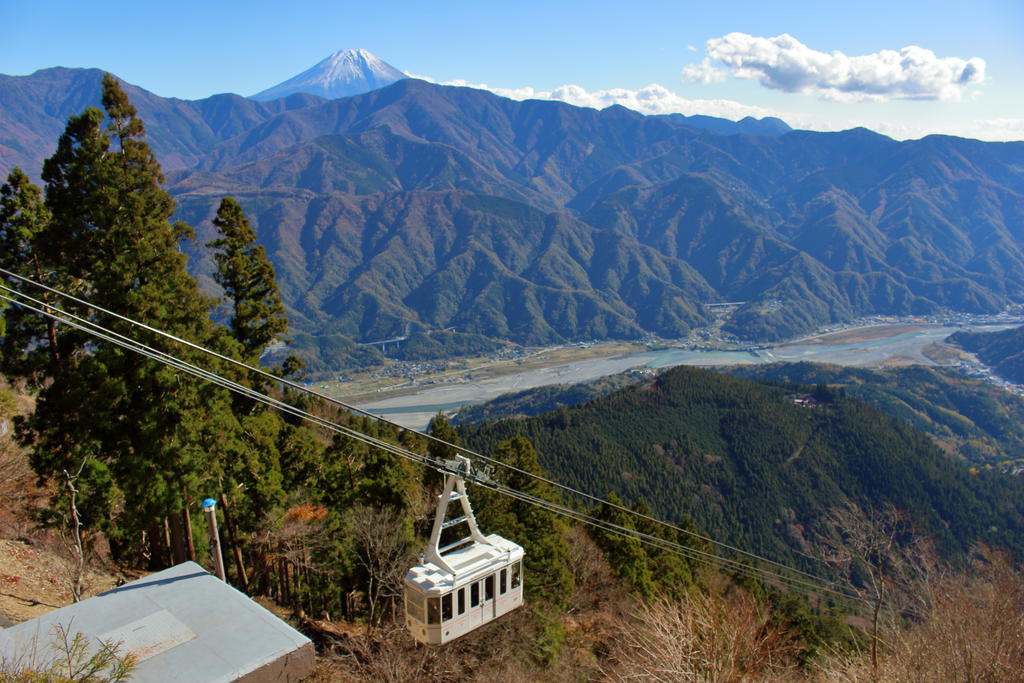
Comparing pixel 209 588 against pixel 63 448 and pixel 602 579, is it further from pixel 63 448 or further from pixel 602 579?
pixel 602 579

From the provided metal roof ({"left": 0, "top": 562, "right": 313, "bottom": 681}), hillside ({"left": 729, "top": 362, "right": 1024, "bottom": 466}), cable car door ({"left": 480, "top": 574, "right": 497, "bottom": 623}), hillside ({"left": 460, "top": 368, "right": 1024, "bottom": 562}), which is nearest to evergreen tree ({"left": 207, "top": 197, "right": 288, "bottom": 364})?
metal roof ({"left": 0, "top": 562, "right": 313, "bottom": 681})

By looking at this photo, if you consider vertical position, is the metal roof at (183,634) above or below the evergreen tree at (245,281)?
below

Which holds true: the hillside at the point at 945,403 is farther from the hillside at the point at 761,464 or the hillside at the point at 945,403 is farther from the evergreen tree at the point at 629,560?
the evergreen tree at the point at 629,560

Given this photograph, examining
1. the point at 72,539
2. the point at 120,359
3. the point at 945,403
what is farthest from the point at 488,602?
the point at 945,403

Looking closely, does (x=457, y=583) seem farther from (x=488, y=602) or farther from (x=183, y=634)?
(x=183, y=634)

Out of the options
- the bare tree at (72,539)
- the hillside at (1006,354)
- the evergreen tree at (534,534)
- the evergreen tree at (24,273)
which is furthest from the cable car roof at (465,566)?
the hillside at (1006,354)

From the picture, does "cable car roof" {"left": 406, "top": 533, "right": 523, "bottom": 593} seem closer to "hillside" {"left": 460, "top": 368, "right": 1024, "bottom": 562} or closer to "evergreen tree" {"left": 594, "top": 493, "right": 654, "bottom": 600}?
"evergreen tree" {"left": 594, "top": 493, "right": 654, "bottom": 600}

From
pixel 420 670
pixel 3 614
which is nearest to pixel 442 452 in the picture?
pixel 420 670
